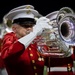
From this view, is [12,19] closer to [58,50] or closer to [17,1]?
[58,50]

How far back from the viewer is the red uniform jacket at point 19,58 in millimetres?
2779

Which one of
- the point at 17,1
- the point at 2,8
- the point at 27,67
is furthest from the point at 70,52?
the point at 2,8

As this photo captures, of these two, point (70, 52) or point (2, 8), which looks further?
point (2, 8)

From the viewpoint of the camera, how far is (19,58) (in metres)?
2.93

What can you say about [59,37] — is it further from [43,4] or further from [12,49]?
[43,4]

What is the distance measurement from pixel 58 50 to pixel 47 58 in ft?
0.51

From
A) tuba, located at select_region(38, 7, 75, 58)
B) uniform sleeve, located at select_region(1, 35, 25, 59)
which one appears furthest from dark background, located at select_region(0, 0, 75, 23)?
uniform sleeve, located at select_region(1, 35, 25, 59)

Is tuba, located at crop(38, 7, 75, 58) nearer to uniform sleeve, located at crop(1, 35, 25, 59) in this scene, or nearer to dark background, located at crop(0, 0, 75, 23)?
uniform sleeve, located at crop(1, 35, 25, 59)

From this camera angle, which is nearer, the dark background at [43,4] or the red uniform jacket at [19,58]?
the red uniform jacket at [19,58]

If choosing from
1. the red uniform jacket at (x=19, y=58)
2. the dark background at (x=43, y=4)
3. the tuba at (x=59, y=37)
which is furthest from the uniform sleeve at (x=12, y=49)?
the dark background at (x=43, y=4)

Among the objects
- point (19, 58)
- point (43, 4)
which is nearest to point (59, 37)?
point (19, 58)

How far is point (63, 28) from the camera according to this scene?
311 cm

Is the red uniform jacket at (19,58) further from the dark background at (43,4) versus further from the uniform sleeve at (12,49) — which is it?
the dark background at (43,4)

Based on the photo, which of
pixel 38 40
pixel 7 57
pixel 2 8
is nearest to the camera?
pixel 7 57
